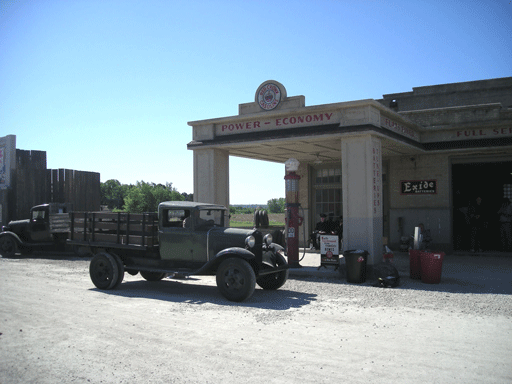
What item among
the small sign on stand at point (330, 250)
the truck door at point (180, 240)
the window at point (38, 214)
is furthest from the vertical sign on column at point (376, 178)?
the window at point (38, 214)

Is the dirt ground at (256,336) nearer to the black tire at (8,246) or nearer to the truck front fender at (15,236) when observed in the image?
the truck front fender at (15,236)

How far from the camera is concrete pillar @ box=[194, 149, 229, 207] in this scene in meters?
13.5

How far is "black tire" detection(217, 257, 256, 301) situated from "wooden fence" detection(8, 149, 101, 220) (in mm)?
15209

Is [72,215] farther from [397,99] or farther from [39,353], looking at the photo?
[397,99]

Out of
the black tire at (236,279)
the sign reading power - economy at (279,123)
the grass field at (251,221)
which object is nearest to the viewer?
the black tire at (236,279)

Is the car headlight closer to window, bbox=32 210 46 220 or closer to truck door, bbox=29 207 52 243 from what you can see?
truck door, bbox=29 207 52 243

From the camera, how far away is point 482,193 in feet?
57.0

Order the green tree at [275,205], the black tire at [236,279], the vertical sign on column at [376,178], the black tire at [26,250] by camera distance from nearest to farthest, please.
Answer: the black tire at [236,279], the vertical sign on column at [376,178], the black tire at [26,250], the green tree at [275,205]

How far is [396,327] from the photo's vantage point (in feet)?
19.5

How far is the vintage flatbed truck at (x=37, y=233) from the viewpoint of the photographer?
52.7 feet

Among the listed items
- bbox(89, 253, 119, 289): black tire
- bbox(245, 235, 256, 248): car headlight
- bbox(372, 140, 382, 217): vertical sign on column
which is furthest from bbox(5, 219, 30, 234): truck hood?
bbox(372, 140, 382, 217): vertical sign on column

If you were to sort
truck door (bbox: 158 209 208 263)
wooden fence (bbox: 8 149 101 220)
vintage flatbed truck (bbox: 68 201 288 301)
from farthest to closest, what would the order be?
wooden fence (bbox: 8 149 101 220)
truck door (bbox: 158 209 208 263)
vintage flatbed truck (bbox: 68 201 288 301)

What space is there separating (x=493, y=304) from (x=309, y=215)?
1033 cm

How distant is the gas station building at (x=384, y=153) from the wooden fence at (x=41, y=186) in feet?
33.1
